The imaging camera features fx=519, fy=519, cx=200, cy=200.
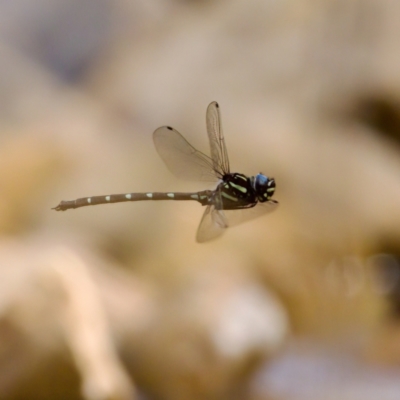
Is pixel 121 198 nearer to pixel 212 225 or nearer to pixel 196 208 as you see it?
pixel 212 225

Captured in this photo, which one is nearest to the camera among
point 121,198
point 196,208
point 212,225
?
point 212,225

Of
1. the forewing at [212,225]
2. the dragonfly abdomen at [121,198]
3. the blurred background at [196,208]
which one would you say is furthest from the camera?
the blurred background at [196,208]

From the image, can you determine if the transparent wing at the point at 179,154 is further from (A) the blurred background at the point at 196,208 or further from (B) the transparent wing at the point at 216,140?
(A) the blurred background at the point at 196,208

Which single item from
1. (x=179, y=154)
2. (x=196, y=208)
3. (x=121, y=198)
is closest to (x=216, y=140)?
(x=179, y=154)

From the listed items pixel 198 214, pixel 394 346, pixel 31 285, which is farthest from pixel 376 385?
pixel 31 285

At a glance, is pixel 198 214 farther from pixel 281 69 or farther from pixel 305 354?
pixel 281 69

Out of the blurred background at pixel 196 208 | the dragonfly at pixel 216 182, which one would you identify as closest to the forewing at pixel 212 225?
the dragonfly at pixel 216 182
